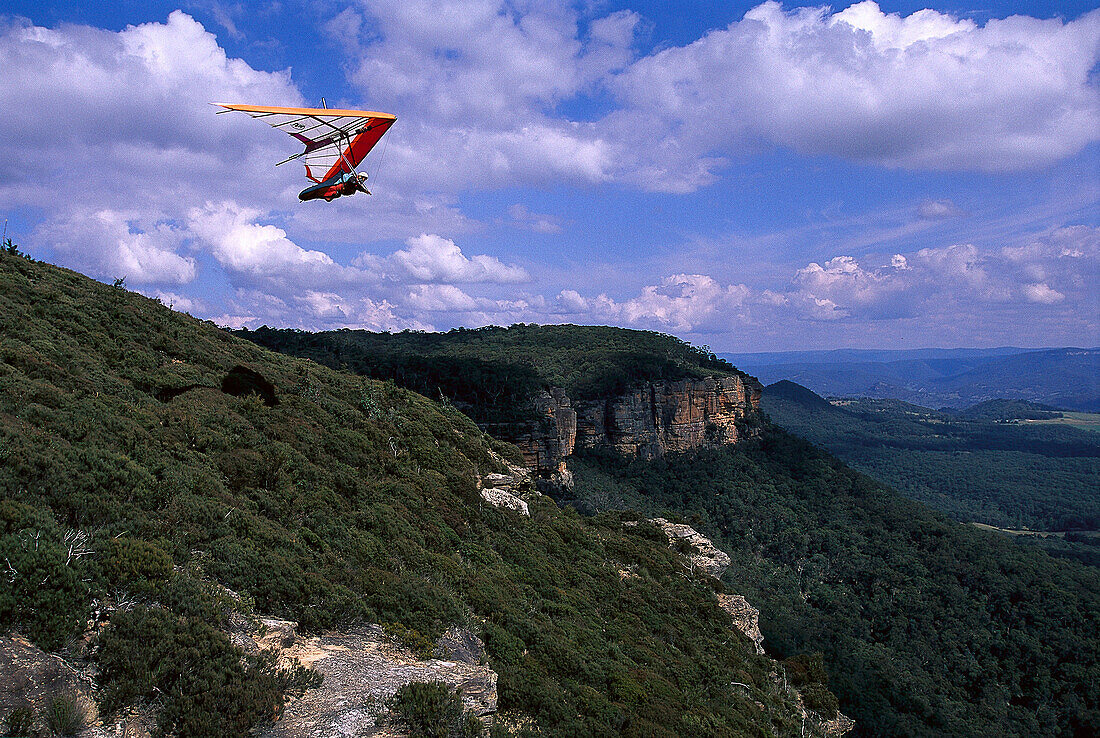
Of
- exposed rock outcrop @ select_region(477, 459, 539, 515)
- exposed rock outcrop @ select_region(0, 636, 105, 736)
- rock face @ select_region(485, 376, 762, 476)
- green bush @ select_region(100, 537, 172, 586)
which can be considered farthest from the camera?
rock face @ select_region(485, 376, 762, 476)

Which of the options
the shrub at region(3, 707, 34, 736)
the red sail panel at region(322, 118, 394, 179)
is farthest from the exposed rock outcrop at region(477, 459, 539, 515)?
the shrub at region(3, 707, 34, 736)

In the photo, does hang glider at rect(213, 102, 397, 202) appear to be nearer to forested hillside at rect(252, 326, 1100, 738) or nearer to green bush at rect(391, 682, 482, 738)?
green bush at rect(391, 682, 482, 738)

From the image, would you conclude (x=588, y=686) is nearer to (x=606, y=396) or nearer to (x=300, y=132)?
(x=300, y=132)

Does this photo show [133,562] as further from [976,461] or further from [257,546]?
[976,461]

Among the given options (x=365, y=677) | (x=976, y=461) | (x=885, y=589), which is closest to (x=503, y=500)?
(x=365, y=677)

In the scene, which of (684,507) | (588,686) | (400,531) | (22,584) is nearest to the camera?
(22,584)

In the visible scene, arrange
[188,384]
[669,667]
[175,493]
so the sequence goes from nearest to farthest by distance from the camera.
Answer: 1. [175,493]
2. [669,667]
3. [188,384]

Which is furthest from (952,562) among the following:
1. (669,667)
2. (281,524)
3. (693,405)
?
(281,524)
